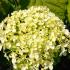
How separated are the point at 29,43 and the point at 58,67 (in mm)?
919

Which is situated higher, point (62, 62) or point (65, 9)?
point (65, 9)

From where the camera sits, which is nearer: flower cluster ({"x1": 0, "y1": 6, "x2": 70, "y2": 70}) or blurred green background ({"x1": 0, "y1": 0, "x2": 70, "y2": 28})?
flower cluster ({"x1": 0, "y1": 6, "x2": 70, "y2": 70})

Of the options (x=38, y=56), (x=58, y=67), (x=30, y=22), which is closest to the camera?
(x=38, y=56)

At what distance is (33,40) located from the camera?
9.76 feet

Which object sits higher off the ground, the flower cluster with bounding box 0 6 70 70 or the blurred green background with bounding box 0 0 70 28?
the blurred green background with bounding box 0 0 70 28

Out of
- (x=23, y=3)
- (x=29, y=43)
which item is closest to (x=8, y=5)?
(x=23, y=3)

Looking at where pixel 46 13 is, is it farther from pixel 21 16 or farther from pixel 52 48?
pixel 52 48

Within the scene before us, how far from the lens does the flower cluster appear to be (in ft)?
9.66

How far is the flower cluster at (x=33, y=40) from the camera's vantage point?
2.95 m

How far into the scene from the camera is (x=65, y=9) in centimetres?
398

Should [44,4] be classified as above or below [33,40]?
above

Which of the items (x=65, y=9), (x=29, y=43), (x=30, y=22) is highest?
(x=65, y=9)

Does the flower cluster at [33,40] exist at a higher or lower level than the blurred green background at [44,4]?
lower

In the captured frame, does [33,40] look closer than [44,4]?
Yes
